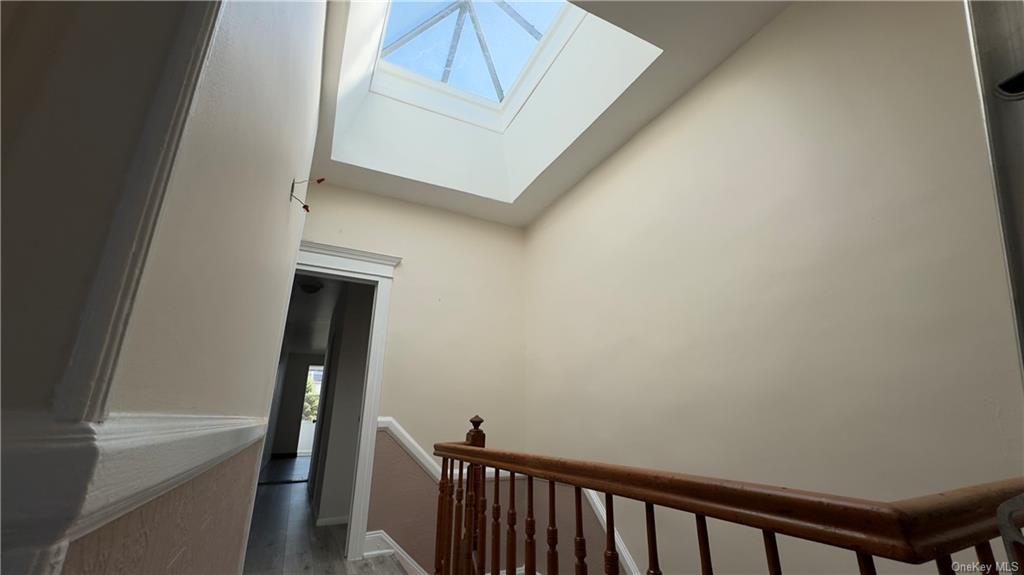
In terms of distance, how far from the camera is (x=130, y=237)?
0.26m

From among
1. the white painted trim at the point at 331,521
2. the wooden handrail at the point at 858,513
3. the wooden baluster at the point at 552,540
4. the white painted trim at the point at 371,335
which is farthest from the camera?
the white painted trim at the point at 331,521

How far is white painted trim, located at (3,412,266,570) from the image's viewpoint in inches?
7.6

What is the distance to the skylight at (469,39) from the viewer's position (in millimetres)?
3205

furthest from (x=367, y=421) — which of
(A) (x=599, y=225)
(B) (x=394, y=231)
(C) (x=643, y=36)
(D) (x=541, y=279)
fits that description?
(C) (x=643, y=36)

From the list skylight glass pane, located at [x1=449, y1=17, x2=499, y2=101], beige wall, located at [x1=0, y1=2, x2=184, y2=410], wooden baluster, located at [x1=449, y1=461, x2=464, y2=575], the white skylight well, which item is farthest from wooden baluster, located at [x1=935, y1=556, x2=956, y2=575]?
skylight glass pane, located at [x1=449, y1=17, x2=499, y2=101]

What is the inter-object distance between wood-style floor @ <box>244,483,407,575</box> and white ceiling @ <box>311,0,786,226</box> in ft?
8.84

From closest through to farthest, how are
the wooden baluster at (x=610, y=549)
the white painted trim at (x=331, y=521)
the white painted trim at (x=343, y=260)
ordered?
the wooden baluster at (x=610, y=549) < the white painted trim at (x=343, y=260) < the white painted trim at (x=331, y=521)

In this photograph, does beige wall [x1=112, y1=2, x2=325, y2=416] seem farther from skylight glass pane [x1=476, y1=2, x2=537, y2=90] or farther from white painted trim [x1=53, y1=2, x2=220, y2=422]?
skylight glass pane [x1=476, y1=2, x2=537, y2=90]

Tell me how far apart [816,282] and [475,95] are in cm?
287

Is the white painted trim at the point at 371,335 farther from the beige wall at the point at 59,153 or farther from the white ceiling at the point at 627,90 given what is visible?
the beige wall at the point at 59,153

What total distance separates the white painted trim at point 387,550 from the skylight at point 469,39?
3363 millimetres

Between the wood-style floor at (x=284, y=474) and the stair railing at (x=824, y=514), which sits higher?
the stair railing at (x=824, y=514)

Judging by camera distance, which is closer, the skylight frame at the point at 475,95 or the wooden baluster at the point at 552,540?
the wooden baluster at the point at 552,540

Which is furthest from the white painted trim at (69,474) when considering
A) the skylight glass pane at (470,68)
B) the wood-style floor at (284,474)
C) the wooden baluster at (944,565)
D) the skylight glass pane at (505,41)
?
the wood-style floor at (284,474)
